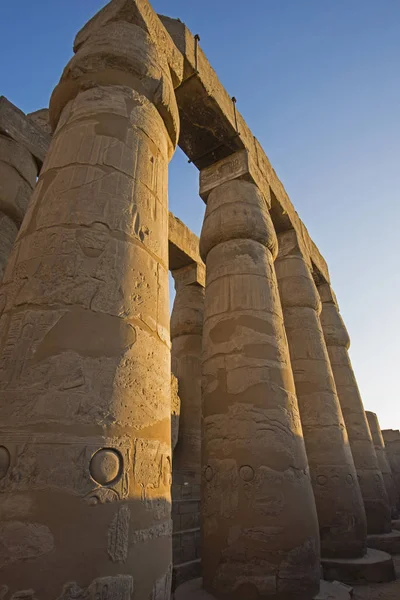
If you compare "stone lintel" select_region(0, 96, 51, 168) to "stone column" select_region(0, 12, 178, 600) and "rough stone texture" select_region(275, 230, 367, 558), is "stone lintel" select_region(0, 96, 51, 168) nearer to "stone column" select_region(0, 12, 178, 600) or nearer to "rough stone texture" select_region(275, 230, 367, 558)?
"stone column" select_region(0, 12, 178, 600)

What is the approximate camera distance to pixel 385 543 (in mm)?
6785

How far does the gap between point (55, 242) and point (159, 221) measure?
0.77 meters

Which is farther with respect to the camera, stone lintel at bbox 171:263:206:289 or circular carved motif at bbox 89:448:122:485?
stone lintel at bbox 171:263:206:289

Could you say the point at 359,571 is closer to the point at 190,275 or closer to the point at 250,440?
the point at 250,440

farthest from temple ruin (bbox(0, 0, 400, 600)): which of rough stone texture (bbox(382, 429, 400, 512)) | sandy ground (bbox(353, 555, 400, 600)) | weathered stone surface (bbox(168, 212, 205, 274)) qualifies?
rough stone texture (bbox(382, 429, 400, 512))

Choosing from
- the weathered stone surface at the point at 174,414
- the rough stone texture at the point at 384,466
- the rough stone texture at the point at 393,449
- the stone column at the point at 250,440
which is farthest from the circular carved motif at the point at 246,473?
the rough stone texture at the point at 393,449

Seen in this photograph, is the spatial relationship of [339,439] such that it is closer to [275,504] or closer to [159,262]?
[275,504]

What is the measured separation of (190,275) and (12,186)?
577cm

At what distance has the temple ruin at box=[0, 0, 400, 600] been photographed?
148cm

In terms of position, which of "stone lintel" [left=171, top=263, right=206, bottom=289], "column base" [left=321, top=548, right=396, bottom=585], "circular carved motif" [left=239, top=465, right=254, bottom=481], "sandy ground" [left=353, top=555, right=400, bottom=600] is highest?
"stone lintel" [left=171, top=263, right=206, bottom=289]

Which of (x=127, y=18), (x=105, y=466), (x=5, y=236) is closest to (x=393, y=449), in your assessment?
(x=5, y=236)

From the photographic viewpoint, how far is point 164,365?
2084 millimetres

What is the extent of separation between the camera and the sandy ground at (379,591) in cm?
420

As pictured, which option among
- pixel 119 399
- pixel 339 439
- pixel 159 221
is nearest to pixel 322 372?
pixel 339 439
